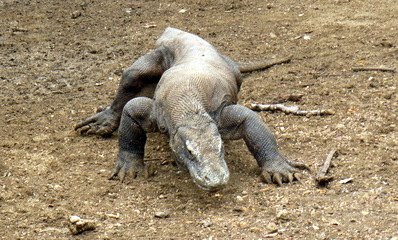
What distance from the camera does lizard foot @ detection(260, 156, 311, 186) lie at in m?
5.41

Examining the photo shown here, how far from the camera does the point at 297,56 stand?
8.66 meters

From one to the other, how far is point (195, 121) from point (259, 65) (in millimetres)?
3098

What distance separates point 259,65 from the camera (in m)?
8.25

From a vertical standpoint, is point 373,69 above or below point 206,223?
below

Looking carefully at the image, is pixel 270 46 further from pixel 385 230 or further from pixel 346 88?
pixel 385 230

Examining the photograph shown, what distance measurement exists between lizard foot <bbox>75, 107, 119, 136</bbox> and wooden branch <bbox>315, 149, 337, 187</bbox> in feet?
8.18

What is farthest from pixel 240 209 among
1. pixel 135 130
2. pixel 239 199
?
pixel 135 130

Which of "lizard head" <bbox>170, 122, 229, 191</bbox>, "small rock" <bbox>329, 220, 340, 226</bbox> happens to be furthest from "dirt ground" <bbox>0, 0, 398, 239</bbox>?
"lizard head" <bbox>170, 122, 229, 191</bbox>

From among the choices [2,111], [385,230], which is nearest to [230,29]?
[2,111]

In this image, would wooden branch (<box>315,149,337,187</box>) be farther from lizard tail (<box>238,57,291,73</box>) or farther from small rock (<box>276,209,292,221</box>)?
lizard tail (<box>238,57,291,73</box>)

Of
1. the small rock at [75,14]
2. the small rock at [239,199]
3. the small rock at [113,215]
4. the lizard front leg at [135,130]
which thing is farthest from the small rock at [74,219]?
the small rock at [75,14]

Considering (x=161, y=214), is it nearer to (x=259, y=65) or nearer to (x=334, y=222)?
(x=334, y=222)

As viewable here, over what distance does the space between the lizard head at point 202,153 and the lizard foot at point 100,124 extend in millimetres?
1721

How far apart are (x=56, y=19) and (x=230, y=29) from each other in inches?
117
